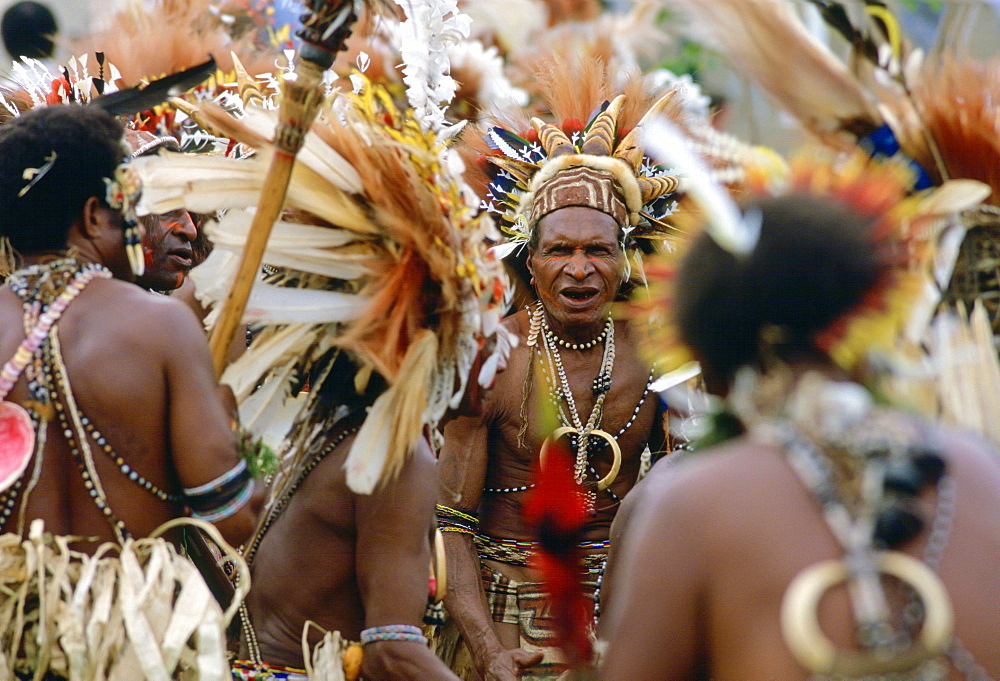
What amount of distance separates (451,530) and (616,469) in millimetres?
681

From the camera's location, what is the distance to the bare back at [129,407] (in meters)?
2.94

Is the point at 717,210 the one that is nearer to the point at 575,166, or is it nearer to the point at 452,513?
the point at 452,513

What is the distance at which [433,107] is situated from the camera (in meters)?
4.83

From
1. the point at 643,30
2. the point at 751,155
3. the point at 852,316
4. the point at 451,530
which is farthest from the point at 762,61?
the point at 643,30

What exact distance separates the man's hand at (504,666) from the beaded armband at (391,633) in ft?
3.91

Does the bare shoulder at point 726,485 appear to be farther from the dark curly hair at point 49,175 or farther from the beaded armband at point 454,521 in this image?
the beaded armband at point 454,521

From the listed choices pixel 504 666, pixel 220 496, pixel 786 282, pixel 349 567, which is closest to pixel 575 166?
pixel 504 666

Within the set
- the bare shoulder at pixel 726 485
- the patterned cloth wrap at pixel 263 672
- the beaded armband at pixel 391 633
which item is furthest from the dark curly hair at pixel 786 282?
the patterned cloth wrap at pixel 263 672

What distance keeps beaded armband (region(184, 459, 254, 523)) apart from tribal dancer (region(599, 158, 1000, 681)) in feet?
4.50

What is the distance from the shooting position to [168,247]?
4730 mm

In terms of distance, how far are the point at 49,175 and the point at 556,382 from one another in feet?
7.52

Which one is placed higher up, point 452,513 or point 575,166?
point 575,166

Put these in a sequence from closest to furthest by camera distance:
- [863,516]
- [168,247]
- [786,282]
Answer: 1. [863,516]
2. [786,282]
3. [168,247]

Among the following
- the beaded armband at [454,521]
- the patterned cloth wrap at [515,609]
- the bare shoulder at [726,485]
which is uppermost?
the bare shoulder at [726,485]
